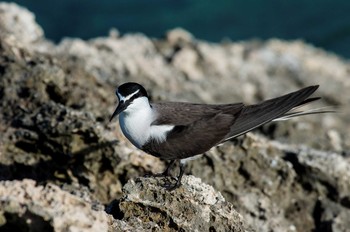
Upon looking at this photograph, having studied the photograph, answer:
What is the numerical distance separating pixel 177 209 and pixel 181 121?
145cm

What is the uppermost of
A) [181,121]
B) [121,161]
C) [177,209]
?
[181,121]

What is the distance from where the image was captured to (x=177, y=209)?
4.48 metres

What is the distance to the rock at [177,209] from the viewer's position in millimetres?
4398

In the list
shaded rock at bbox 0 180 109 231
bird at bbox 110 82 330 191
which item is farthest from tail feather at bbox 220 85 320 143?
shaded rock at bbox 0 180 109 231

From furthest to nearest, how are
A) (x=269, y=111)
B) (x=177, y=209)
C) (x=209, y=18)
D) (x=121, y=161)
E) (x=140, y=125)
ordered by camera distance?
(x=209, y=18) < (x=269, y=111) < (x=121, y=161) < (x=140, y=125) < (x=177, y=209)

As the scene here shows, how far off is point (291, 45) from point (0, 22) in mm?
6856

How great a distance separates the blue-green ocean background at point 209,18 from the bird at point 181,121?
1039 cm

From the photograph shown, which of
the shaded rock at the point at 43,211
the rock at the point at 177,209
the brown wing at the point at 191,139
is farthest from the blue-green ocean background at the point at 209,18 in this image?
the shaded rock at the point at 43,211

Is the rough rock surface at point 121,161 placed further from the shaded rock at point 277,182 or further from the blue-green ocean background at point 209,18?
the blue-green ocean background at point 209,18

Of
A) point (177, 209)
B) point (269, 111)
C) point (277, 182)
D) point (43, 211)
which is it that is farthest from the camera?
point (269, 111)

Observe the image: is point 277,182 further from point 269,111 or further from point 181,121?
point 181,121

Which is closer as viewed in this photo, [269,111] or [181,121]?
[181,121]

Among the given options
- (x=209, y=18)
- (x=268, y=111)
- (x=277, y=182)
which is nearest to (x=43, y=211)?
(x=277, y=182)

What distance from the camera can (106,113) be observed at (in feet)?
21.3
